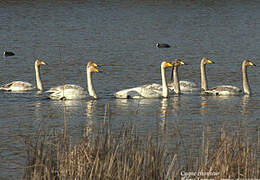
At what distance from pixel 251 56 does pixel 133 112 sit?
12952mm

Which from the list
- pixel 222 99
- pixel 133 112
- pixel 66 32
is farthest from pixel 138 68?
pixel 66 32

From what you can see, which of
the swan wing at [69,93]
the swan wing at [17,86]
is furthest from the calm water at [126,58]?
the swan wing at [69,93]

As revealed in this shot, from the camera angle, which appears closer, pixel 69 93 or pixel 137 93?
pixel 69 93

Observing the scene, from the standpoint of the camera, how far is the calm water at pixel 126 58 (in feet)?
50.8

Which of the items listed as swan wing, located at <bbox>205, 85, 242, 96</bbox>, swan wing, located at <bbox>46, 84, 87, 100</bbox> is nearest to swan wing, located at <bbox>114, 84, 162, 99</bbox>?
swan wing, located at <bbox>46, 84, 87, 100</bbox>

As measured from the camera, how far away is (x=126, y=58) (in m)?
28.6

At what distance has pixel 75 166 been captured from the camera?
31.2ft

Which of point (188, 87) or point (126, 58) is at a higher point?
point (126, 58)

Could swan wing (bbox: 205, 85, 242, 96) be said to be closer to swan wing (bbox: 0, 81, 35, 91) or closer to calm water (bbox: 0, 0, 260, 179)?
calm water (bbox: 0, 0, 260, 179)

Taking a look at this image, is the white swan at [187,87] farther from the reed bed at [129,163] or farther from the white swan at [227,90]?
the reed bed at [129,163]

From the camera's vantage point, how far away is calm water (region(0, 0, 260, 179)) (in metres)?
15.5

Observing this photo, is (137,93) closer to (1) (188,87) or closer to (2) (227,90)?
(1) (188,87)

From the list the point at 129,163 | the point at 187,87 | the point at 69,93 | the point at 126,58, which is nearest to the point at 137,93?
the point at 69,93

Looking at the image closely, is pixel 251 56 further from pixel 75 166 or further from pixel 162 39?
pixel 75 166
